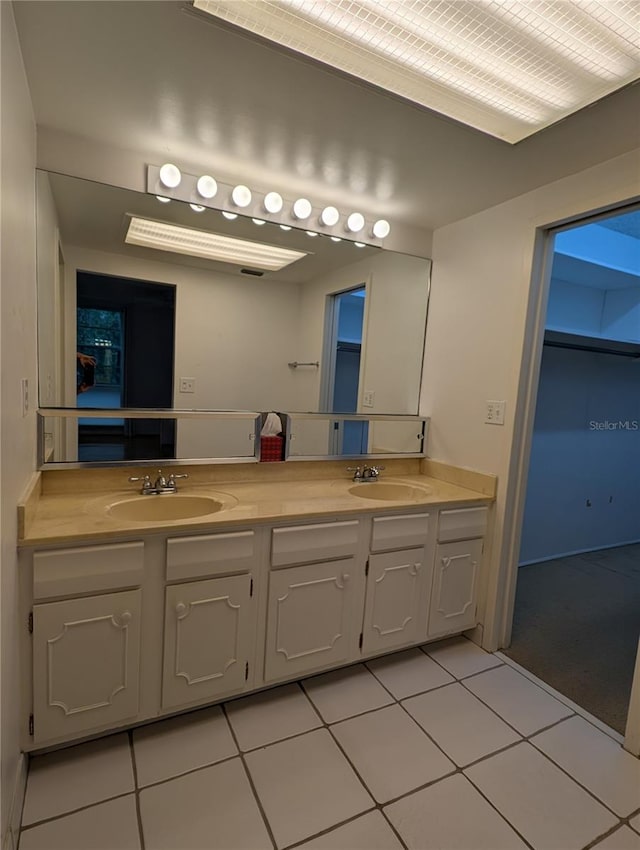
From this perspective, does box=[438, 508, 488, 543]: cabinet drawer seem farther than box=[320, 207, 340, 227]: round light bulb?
No

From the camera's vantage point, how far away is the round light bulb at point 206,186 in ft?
6.20

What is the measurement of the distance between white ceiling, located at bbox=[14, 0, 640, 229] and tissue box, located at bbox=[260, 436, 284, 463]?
1.20 m

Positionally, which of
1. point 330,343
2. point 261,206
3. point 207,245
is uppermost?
point 261,206

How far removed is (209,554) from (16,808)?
2.72 ft

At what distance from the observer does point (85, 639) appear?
139cm

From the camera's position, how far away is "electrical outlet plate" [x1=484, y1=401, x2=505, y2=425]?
2.11 m

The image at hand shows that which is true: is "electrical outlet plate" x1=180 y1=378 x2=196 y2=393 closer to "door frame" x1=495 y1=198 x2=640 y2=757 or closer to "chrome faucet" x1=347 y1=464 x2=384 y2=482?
"chrome faucet" x1=347 y1=464 x2=384 y2=482

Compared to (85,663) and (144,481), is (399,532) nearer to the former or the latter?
(144,481)

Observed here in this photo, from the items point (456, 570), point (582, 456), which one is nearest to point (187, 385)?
point (456, 570)

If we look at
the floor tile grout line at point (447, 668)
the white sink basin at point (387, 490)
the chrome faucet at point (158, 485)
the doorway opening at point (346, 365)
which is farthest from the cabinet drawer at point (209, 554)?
the floor tile grout line at point (447, 668)

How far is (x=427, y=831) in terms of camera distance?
1277 millimetres

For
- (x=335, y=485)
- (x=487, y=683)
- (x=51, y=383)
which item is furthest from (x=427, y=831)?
(x=51, y=383)

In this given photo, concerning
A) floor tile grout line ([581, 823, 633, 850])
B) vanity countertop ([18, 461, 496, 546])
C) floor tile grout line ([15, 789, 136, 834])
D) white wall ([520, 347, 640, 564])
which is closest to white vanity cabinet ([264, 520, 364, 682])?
vanity countertop ([18, 461, 496, 546])

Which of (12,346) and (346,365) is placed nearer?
(12,346)
